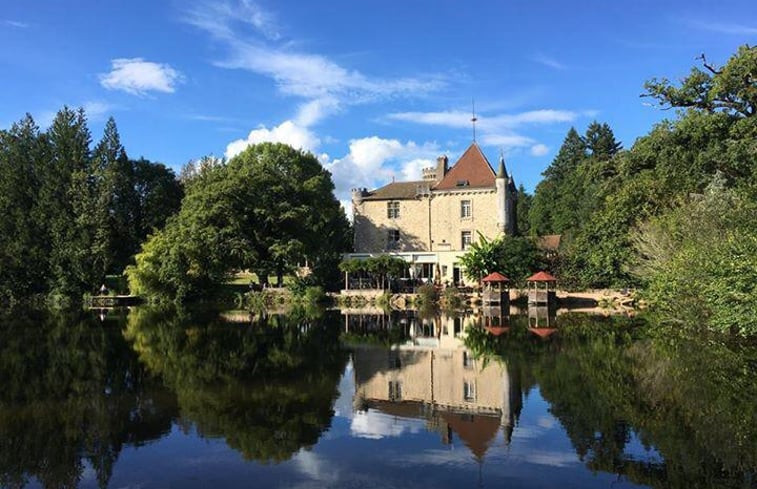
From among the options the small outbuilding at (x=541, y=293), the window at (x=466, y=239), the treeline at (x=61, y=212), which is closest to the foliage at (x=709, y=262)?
the small outbuilding at (x=541, y=293)

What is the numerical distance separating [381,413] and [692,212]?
53.6 ft

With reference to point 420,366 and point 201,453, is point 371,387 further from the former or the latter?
point 201,453

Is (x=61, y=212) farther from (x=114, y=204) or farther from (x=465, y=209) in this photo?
(x=465, y=209)

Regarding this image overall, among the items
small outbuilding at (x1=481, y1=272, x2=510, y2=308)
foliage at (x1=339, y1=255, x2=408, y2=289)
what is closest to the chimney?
foliage at (x1=339, y1=255, x2=408, y2=289)

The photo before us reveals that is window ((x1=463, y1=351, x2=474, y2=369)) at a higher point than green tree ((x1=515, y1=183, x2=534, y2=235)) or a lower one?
lower

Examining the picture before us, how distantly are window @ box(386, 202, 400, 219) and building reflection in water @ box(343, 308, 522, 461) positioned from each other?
26898mm

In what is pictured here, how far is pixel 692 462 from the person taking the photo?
21.9 ft

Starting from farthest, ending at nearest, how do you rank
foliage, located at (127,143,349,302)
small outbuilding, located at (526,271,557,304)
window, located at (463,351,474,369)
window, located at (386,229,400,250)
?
window, located at (386,229,400,250)
foliage, located at (127,143,349,302)
small outbuilding, located at (526,271,557,304)
window, located at (463,351,474,369)

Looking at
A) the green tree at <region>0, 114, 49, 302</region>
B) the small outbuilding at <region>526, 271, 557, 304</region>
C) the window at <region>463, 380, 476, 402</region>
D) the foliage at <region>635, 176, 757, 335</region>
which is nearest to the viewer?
the window at <region>463, 380, 476, 402</region>

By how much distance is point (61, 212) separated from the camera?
142 feet

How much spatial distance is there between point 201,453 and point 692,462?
585 centimetres

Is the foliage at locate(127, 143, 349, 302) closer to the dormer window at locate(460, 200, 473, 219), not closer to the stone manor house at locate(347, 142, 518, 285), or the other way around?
Result: the stone manor house at locate(347, 142, 518, 285)

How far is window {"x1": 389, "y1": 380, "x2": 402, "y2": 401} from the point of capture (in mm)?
10902

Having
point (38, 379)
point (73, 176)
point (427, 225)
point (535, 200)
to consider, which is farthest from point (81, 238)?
point (535, 200)
